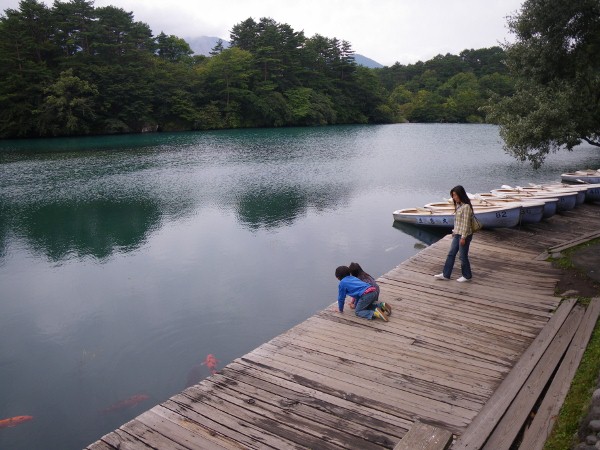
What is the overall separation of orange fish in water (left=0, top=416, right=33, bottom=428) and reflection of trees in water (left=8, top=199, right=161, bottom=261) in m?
8.28

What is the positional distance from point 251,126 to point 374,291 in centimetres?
6503

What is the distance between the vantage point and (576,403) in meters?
4.57

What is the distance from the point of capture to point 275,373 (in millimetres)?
5914

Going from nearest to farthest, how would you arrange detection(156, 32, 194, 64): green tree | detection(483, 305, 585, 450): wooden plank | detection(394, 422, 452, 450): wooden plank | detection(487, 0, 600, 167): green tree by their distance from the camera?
detection(394, 422, 452, 450): wooden plank → detection(483, 305, 585, 450): wooden plank → detection(487, 0, 600, 167): green tree → detection(156, 32, 194, 64): green tree

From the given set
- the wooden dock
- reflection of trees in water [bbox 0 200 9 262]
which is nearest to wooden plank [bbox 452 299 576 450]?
the wooden dock

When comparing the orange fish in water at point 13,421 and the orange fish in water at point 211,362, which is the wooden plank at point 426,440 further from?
the orange fish in water at point 13,421

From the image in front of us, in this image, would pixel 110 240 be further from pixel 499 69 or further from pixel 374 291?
pixel 499 69

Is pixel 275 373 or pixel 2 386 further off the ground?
pixel 275 373

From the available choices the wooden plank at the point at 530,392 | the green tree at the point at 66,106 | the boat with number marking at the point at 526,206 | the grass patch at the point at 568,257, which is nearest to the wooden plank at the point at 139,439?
the wooden plank at the point at 530,392

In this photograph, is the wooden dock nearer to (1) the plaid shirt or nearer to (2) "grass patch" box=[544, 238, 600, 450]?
(2) "grass patch" box=[544, 238, 600, 450]

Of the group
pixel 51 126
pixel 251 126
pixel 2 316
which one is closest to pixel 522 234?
pixel 2 316

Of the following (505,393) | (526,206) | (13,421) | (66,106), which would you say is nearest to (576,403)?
(505,393)

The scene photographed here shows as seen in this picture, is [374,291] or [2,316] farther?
[2,316]

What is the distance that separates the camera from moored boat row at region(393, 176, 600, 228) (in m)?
12.7
